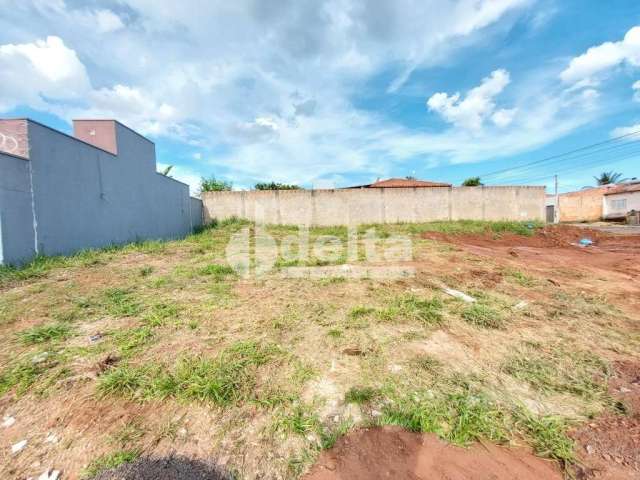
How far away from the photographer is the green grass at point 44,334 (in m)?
2.39

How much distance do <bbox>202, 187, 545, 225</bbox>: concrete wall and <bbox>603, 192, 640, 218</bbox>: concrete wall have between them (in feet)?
48.9

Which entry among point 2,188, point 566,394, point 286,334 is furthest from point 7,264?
point 566,394

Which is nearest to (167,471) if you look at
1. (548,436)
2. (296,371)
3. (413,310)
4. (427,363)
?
(296,371)

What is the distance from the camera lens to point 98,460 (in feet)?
4.28

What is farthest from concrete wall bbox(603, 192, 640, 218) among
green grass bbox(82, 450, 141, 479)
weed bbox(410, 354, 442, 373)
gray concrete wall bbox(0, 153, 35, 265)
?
gray concrete wall bbox(0, 153, 35, 265)

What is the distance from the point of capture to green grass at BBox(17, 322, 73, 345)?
2.39 meters

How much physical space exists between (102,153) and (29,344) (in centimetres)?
612

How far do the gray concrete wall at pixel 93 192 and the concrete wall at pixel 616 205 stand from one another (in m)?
32.3

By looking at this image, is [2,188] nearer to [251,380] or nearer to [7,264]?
[7,264]

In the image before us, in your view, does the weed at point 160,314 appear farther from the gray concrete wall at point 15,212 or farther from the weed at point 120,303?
the gray concrete wall at point 15,212

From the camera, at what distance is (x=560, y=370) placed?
2053 mm

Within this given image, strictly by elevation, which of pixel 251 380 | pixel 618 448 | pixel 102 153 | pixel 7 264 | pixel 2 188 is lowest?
pixel 618 448
